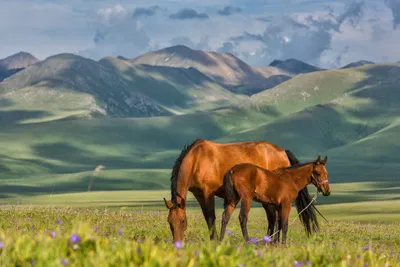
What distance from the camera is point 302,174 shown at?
18.9m

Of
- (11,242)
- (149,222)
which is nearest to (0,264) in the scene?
(11,242)

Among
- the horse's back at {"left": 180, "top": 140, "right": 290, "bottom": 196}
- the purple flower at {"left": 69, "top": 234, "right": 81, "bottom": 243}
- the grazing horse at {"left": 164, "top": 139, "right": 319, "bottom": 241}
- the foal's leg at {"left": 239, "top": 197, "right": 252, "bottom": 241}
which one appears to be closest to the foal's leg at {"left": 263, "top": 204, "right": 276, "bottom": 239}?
the grazing horse at {"left": 164, "top": 139, "right": 319, "bottom": 241}

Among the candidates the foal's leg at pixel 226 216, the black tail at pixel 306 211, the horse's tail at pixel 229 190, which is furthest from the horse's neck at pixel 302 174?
the black tail at pixel 306 211

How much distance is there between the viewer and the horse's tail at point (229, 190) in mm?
17812

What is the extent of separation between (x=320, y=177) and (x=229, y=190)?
2367 millimetres

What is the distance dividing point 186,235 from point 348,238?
5276 millimetres

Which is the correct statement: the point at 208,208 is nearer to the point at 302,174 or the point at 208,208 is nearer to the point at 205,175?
the point at 205,175

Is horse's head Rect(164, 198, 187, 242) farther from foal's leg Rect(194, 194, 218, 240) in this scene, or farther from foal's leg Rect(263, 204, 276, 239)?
foal's leg Rect(263, 204, 276, 239)

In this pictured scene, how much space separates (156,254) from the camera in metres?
9.45

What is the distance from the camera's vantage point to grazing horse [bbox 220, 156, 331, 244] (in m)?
17.8

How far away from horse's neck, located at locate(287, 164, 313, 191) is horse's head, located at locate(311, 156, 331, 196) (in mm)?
121

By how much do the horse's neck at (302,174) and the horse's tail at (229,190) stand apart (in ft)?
5.57

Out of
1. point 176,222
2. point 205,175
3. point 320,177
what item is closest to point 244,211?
point 205,175

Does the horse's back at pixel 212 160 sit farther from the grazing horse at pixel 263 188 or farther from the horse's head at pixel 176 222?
the horse's head at pixel 176 222
